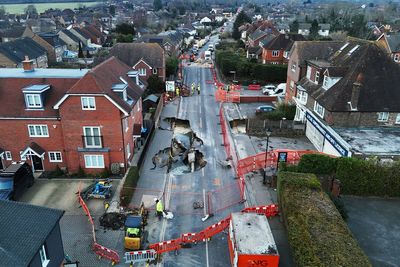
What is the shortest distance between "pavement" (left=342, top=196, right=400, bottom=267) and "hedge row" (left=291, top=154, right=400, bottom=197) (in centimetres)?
69

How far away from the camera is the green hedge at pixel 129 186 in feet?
85.5


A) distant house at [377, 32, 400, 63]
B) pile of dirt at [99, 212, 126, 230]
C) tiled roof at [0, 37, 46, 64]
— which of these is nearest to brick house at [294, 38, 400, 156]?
pile of dirt at [99, 212, 126, 230]

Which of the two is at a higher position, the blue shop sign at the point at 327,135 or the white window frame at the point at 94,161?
the blue shop sign at the point at 327,135

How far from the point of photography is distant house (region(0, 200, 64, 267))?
1425 cm

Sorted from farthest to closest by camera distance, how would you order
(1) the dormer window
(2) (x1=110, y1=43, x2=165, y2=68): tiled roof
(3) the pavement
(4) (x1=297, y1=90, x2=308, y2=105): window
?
(2) (x1=110, y1=43, x2=165, y2=68): tiled roof < (4) (x1=297, y1=90, x2=308, y2=105): window < (1) the dormer window < (3) the pavement

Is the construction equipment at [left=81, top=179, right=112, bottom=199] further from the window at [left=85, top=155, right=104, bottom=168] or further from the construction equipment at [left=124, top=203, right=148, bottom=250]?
the construction equipment at [left=124, top=203, right=148, bottom=250]

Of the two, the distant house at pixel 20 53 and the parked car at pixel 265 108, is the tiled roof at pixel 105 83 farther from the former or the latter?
the distant house at pixel 20 53

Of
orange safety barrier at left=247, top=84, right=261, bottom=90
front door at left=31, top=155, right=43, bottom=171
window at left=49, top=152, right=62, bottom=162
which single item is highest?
window at left=49, top=152, right=62, bottom=162

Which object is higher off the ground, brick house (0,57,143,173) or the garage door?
brick house (0,57,143,173)

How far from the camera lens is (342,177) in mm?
27453

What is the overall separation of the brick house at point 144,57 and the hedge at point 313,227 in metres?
36.6

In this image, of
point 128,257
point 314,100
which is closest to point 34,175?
point 128,257

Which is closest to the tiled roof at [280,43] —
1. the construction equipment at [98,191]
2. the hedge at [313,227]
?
the hedge at [313,227]

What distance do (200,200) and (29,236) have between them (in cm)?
1401
